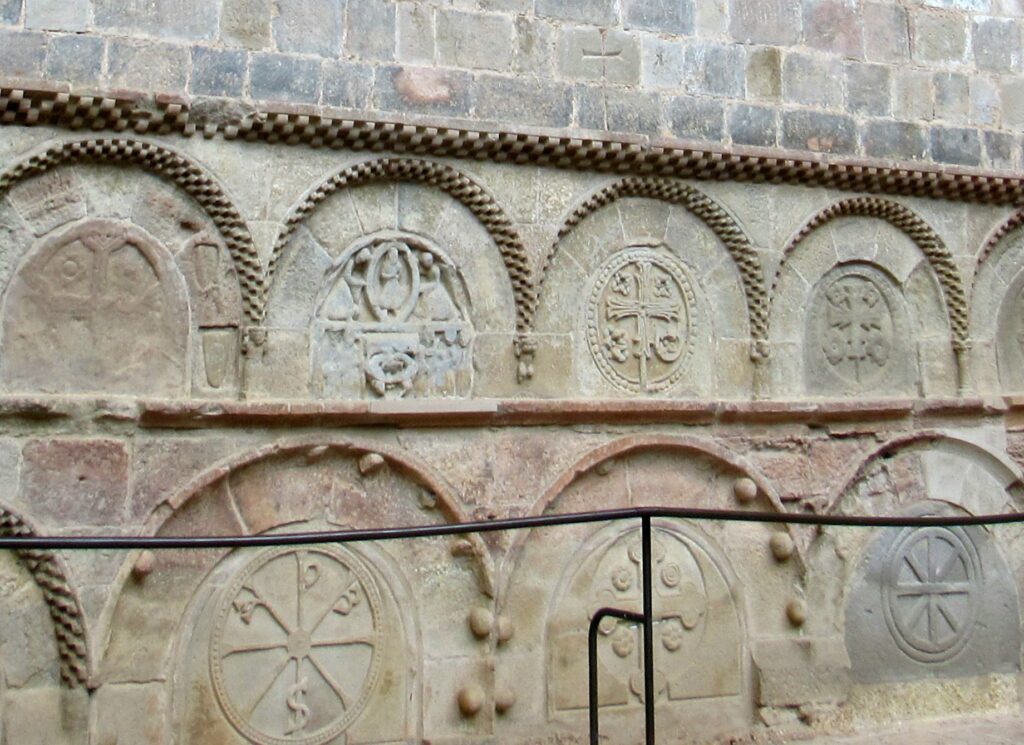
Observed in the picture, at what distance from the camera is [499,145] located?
4367 mm

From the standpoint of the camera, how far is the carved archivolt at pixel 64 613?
3709 millimetres

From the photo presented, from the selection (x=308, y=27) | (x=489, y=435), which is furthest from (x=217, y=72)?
(x=489, y=435)

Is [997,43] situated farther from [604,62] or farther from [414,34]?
[414,34]

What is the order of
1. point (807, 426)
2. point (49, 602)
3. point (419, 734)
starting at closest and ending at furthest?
point (49, 602), point (419, 734), point (807, 426)

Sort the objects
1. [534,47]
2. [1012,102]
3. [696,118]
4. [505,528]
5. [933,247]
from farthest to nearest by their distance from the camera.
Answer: [1012,102] < [933,247] < [696,118] < [534,47] < [505,528]

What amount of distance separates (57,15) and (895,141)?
12.0ft

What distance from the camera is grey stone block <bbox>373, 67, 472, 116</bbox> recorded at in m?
4.29

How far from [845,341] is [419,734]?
102 inches

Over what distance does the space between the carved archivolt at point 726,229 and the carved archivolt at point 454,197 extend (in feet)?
1.53

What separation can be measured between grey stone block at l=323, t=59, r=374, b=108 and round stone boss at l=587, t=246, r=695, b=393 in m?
1.24

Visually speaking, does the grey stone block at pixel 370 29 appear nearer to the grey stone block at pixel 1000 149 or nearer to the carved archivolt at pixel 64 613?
the carved archivolt at pixel 64 613

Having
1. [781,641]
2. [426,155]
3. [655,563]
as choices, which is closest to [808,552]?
[781,641]

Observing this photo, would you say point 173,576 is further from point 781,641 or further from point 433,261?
point 781,641

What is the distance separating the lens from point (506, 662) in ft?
14.0
